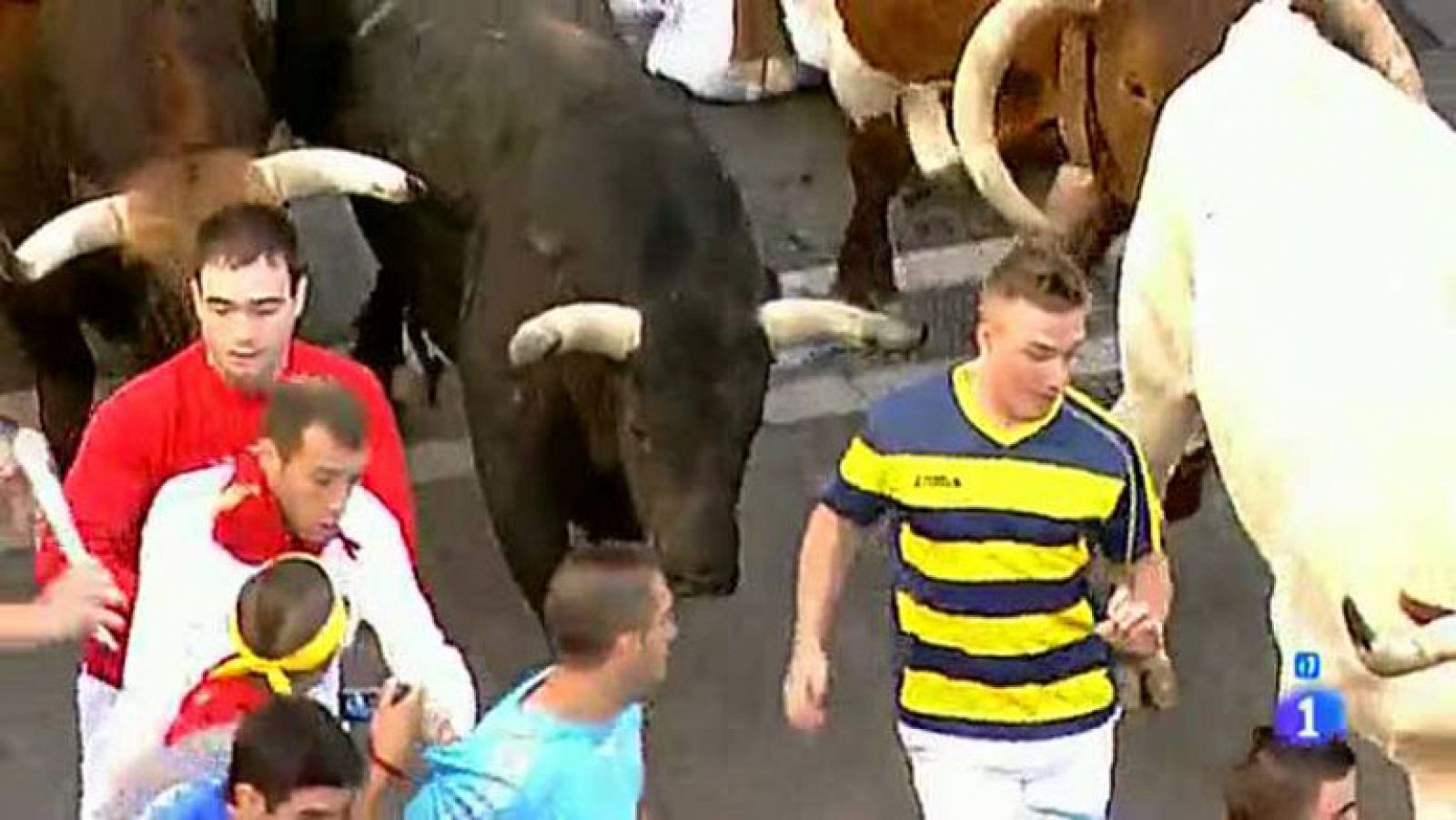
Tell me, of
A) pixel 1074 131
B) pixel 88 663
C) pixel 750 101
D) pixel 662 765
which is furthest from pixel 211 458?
pixel 750 101

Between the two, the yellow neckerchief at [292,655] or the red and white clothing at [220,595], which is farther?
the red and white clothing at [220,595]

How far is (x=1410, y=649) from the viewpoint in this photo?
235 inches

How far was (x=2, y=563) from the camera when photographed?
28.2 feet

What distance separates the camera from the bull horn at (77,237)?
7.37m

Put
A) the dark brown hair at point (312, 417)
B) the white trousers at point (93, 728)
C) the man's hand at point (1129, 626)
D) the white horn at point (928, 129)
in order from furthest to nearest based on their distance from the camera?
1. the white horn at point (928, 129)
2. the man's hand at point (1129, 626)
3. the white trousers at point (93, 728)
4. the dark brown hair at point (312, 417)

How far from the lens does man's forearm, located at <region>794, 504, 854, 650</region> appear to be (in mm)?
6227

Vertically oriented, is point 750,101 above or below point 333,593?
below

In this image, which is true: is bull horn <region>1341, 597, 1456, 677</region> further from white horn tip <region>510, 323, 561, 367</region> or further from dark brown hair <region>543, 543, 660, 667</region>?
→ white horn tip <region>510, 323, 561, 367</region>

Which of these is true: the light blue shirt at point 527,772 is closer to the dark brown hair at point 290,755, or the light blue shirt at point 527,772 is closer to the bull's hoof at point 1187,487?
the dark brown hair at point 290,755

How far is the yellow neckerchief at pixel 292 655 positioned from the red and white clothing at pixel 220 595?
11cm

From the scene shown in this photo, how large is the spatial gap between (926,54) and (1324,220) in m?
2.60

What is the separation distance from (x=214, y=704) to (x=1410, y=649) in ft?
6.88

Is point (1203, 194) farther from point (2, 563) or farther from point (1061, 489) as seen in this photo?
point (2, 563)

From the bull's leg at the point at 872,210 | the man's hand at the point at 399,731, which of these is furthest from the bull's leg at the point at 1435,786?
the bull's leg at the point at 872,210
